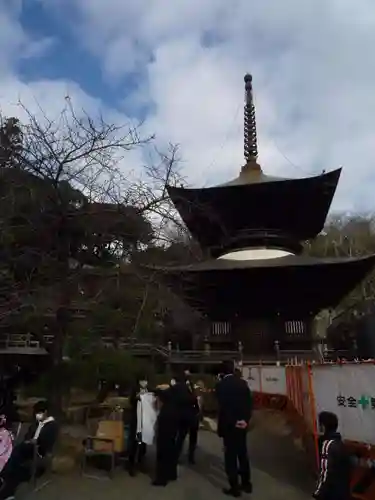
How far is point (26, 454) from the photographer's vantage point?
636cm

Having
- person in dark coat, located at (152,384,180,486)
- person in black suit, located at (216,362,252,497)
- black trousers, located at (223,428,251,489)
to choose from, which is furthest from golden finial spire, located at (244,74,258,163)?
black trousers, located at (223,428,251,489)

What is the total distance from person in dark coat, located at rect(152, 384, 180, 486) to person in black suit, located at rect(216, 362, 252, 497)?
77 cm

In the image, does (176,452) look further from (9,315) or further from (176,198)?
(176,198)

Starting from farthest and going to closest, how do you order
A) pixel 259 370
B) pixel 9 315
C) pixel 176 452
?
1. pixel 259 370
2. pixel 9 315
3. pixel 176 452

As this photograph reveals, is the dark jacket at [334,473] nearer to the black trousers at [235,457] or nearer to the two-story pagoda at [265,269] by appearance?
the black trousers at [235,457]

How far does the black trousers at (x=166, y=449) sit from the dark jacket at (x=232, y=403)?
77 cm

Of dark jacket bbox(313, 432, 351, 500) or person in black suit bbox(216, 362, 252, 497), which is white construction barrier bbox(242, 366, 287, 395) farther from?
dark jacket bbox(313, 432, 351, 500)

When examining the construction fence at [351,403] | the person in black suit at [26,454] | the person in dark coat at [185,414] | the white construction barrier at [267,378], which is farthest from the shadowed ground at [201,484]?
the white construction barrier at [267,378]

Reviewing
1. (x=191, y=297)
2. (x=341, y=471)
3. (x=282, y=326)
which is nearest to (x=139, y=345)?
(x=191, y=297)

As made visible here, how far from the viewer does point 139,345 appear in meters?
22.2

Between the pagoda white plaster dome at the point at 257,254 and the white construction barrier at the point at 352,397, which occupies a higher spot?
the pagoda white plaster dome at the point at 257,254

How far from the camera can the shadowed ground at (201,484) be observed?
276 inches

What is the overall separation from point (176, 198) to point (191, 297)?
12.8 metres

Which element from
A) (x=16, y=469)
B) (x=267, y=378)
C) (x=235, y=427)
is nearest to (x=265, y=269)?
(x=267, y=378)
